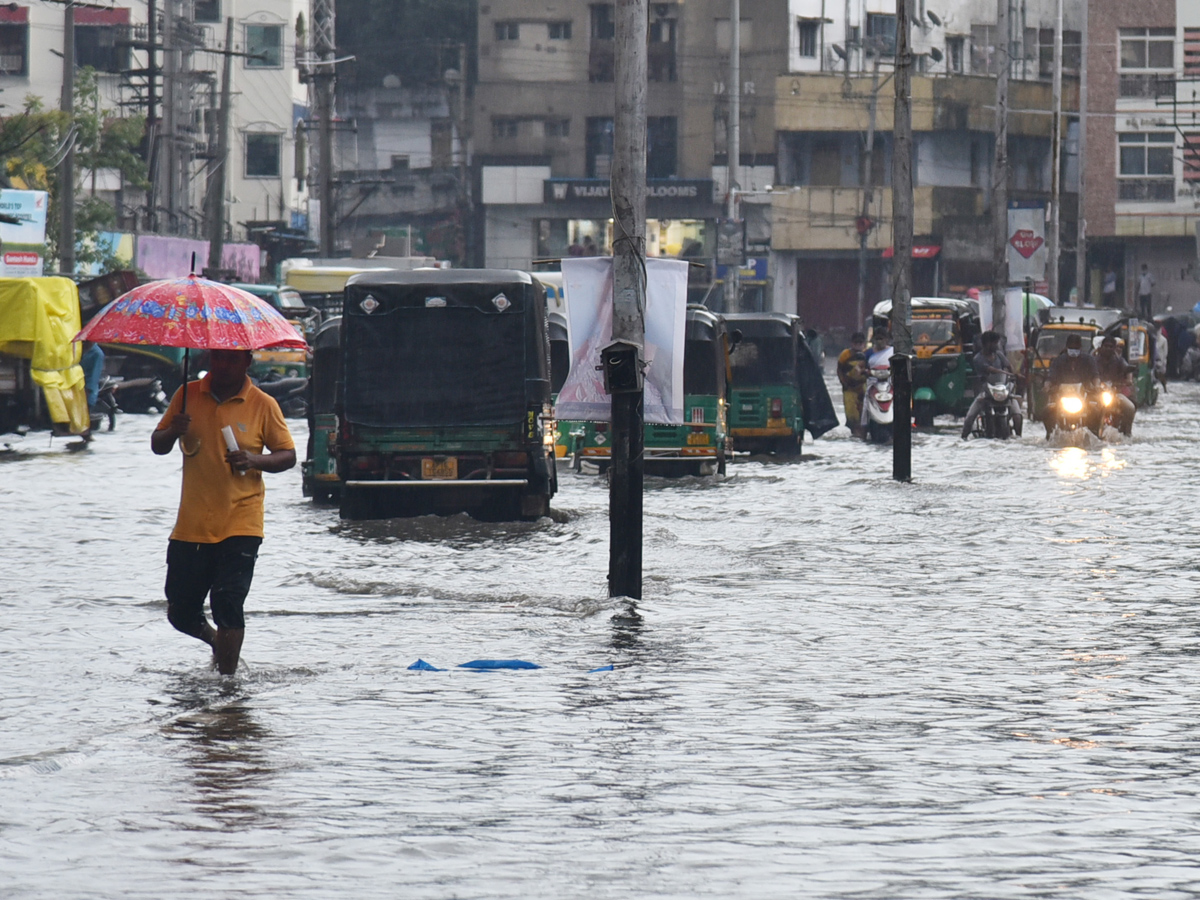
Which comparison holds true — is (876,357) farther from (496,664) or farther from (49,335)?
(496,664)

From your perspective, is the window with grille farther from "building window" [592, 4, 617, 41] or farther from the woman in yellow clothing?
the woman in yellow clothing

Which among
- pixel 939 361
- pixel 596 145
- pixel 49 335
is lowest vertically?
pixel 939 361

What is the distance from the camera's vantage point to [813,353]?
3294cm

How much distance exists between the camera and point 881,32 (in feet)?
264

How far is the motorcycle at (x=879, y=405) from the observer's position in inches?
1297

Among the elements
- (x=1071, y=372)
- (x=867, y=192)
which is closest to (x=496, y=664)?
(x=1071, y=372)

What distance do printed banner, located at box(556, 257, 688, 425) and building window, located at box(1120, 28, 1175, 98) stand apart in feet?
212

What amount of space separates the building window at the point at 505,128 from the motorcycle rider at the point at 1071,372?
50.7 meters

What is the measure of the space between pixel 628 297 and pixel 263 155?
67473 millimetres

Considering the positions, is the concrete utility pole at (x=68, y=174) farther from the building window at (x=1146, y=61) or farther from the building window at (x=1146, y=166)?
the building window at (x=1146, y=61)

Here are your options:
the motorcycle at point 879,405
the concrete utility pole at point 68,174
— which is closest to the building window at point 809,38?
the concrete utility pole at point 68,174

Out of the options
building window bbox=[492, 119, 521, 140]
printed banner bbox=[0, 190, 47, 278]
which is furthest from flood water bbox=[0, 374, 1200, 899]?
building window bbox=[492, 119, 521, 140]

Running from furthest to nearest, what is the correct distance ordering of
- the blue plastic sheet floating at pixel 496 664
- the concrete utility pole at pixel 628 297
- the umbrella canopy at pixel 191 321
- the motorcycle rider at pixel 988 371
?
1. the motorcycle rider at pixel 988 371
2. the concrete utility pole at pixel 628 297
3. the blue plastic sheet floating at pixel 496 664
4. the umbrella canopy at pixel 191 321

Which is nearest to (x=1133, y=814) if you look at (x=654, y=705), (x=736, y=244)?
(x=654, y=705)
